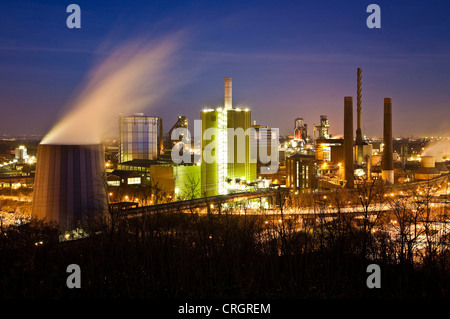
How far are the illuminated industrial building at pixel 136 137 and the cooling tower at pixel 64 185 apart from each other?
105ft

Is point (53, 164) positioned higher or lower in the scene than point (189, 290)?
higher

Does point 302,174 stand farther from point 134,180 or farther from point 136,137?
point 136,137

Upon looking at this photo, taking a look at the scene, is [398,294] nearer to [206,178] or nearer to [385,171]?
[206,178]

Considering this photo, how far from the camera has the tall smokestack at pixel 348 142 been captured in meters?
30.8

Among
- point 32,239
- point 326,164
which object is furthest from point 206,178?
point 32,239

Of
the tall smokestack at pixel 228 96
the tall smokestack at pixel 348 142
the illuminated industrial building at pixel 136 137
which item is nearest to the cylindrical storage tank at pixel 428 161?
the tall smokestack at pixel 348 142

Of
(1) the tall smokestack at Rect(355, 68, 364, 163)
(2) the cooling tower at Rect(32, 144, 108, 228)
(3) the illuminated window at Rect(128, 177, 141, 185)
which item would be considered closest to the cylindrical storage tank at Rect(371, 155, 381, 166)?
(1) the tall smokestack at Rect(355, 68, 364, 163)

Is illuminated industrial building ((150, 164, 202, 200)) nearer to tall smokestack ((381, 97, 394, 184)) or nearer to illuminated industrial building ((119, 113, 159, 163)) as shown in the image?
illuminated industrial building ((119, 113, 159, 163))

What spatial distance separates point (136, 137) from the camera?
4528 cm

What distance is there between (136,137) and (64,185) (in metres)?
33.0

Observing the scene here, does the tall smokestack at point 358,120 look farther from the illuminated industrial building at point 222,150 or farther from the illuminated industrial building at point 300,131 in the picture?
the illuminated industrial building at point 300,131

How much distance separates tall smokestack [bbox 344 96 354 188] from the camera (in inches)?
1214

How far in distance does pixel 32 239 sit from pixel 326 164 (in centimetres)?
3119
